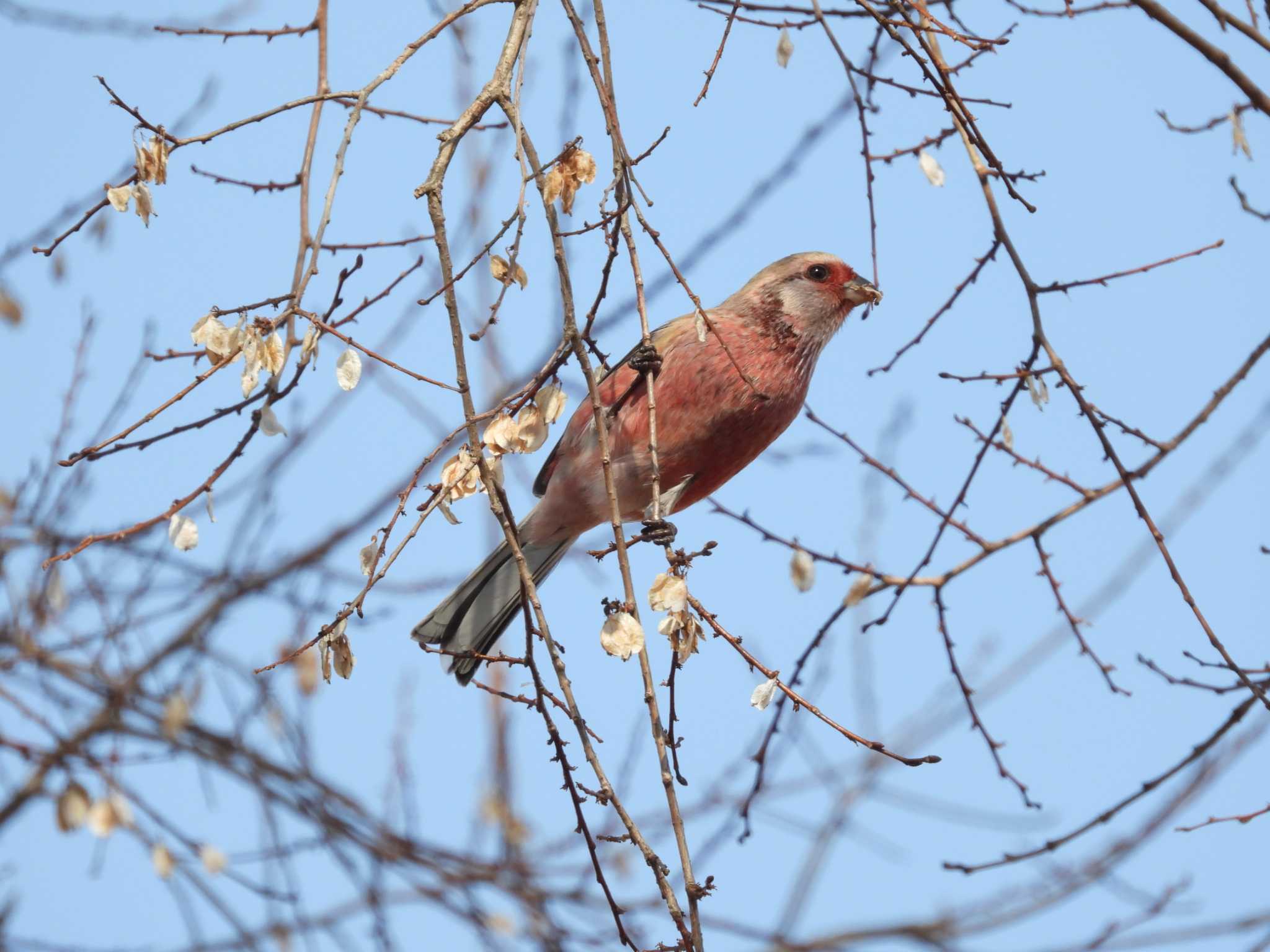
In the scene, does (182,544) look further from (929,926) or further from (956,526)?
(929,926)

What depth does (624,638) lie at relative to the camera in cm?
241

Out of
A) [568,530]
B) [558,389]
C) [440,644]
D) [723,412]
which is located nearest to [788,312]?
[723,412]

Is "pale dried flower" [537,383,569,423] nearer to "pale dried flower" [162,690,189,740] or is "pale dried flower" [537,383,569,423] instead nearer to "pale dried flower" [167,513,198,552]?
"pale dried flower" [167,513,198,552]

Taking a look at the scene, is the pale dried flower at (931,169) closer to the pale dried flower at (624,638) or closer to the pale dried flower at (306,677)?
the pale dried flower at (624,638)

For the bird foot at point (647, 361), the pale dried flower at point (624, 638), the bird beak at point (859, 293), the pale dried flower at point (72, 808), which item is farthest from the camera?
the bird beak at point (859, 293)

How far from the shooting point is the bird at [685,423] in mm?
4109

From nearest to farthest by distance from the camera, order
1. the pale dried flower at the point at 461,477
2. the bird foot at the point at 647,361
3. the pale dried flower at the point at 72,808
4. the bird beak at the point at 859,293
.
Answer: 1. the pale dried flower at the point at 461,477
2. the bird foot at the point at 647,361
3. the pale dried flower at the point at 72,808
4. the bird beak at the point at 859,293

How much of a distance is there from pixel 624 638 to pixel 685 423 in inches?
69.1

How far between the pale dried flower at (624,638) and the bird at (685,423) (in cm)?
146

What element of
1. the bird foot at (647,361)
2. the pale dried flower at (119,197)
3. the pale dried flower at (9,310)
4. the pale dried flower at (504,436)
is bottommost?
the pale dried flower at (504,436)

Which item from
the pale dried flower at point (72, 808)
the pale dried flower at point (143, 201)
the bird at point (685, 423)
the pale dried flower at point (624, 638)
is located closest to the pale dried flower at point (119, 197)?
the pale dried flower at point (143, 201)

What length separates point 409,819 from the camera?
538 centimetres

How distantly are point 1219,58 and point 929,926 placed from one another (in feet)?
11.7

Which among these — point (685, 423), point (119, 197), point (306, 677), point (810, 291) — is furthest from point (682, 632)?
point (306, 677)
